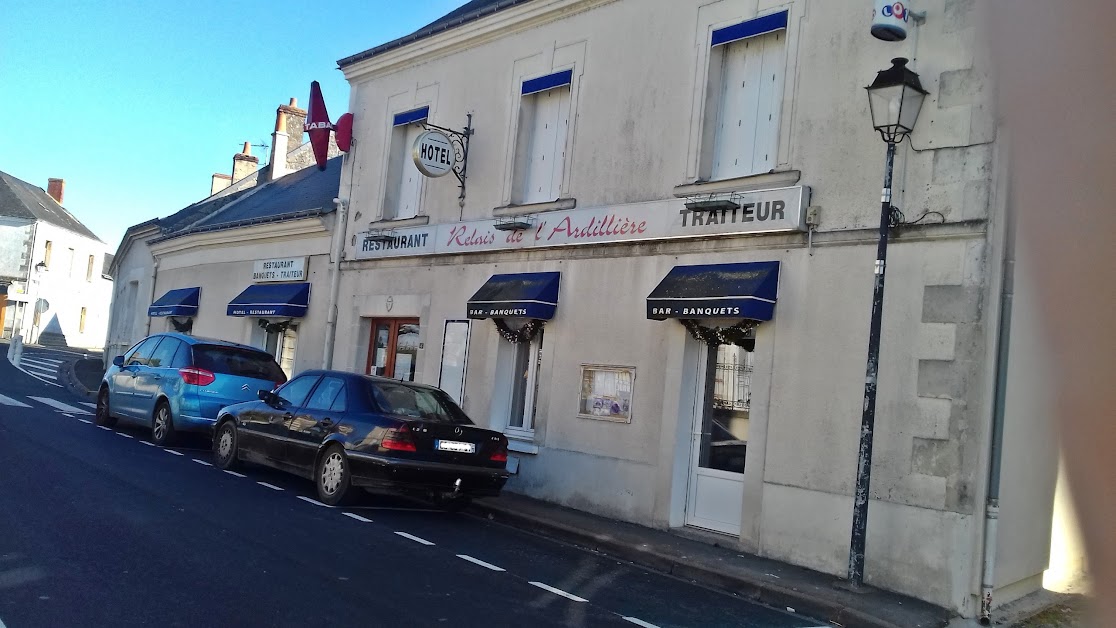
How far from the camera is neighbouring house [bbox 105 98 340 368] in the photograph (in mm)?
19297

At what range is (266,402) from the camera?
37.8 ft

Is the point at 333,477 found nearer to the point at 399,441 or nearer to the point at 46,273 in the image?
the point at 399,441

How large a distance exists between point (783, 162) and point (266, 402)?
6779 mm

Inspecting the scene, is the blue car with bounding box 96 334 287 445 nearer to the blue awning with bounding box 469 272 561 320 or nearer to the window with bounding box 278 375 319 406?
the window with bounding box 278 375 319 406

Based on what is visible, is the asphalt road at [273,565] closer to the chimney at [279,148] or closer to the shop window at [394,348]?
the shop window at [394,348]

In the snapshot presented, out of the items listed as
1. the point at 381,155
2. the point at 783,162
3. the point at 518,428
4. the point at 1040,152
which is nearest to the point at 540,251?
the point at 518,428

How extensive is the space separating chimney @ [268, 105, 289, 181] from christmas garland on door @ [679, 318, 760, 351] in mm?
19996

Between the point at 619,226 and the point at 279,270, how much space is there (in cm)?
962

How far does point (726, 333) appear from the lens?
10.5m

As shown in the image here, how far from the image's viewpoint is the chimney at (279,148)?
→ 27797 mm

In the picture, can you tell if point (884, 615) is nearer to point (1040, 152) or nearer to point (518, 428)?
point (1040, 152)

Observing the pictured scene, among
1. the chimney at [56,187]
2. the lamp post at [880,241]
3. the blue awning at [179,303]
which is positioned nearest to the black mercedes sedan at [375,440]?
the lamp post at [880,241]

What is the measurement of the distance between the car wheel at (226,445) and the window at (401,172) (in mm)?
4907

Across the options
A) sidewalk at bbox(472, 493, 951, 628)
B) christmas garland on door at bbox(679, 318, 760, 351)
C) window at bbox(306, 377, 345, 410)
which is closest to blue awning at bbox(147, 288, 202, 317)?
window at bbox(306, 377, 345, 410)
